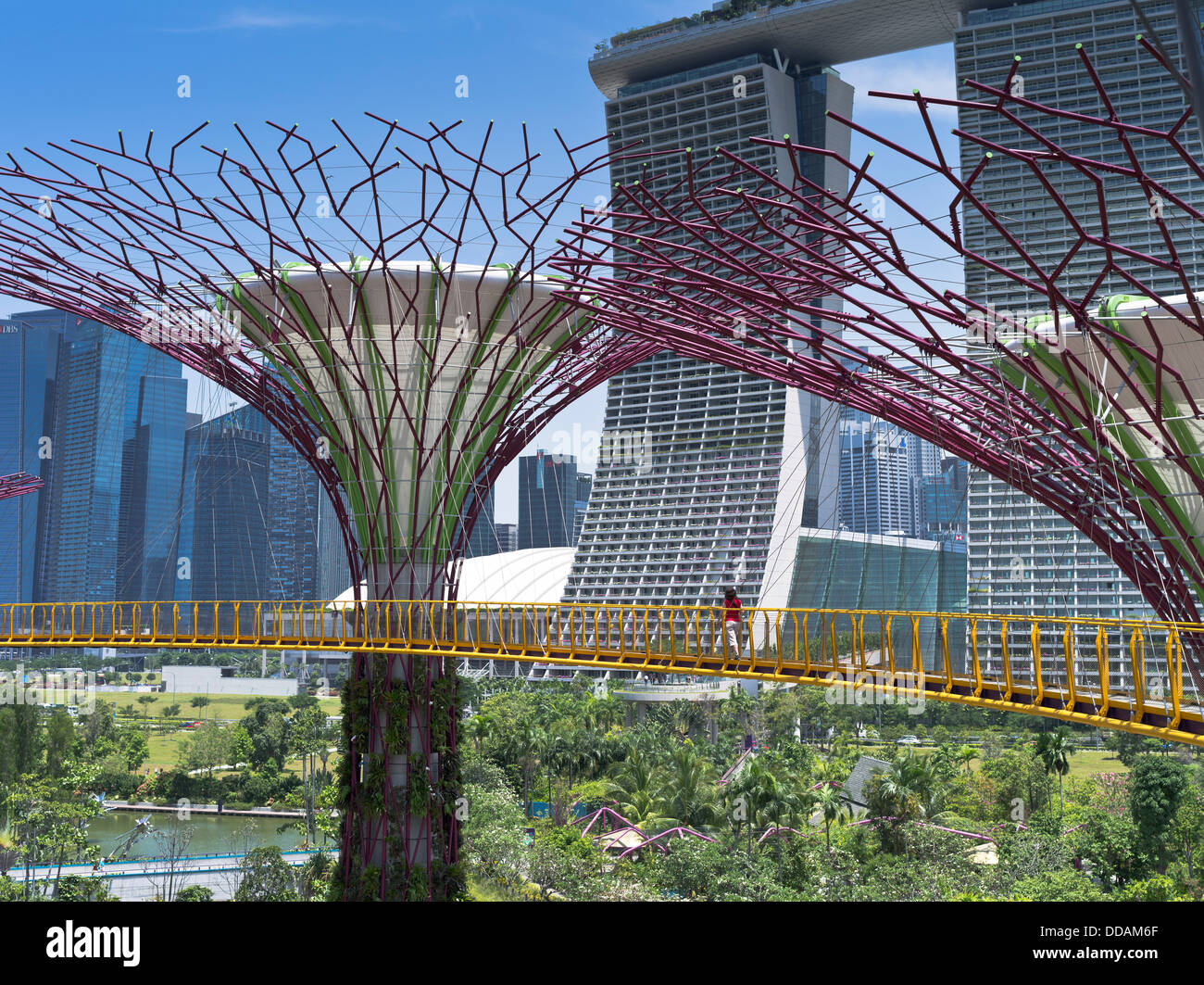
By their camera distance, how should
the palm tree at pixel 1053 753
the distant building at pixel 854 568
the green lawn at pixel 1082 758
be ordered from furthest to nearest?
the distant building at pixel 854 568 < the green lawn at pixel 1082 758 < the palm tree at pixel 1053 753

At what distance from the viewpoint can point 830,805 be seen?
123 feet

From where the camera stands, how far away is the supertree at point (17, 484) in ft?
114

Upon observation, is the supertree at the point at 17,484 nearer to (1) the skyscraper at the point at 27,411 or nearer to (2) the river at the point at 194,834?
(2) the river at the point at 194,834

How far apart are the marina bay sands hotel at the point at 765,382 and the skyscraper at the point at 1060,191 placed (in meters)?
0.20

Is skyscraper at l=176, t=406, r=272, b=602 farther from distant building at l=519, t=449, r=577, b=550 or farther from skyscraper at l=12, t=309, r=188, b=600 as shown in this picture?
distant building at l=519, t=449, r=577, b=550

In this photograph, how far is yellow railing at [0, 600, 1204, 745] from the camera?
12375 millimetres

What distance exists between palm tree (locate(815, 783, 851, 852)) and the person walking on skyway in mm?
21222

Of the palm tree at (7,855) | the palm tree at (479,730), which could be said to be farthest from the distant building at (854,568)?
the palm tree at (7,855)

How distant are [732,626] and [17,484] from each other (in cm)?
2834

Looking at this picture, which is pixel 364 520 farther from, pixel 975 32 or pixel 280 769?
pixel 975 32

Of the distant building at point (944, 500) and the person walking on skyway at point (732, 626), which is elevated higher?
the distant building at point (944, 500)

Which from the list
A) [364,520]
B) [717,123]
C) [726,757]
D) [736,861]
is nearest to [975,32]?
[717,123]

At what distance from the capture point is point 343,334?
2272cm
